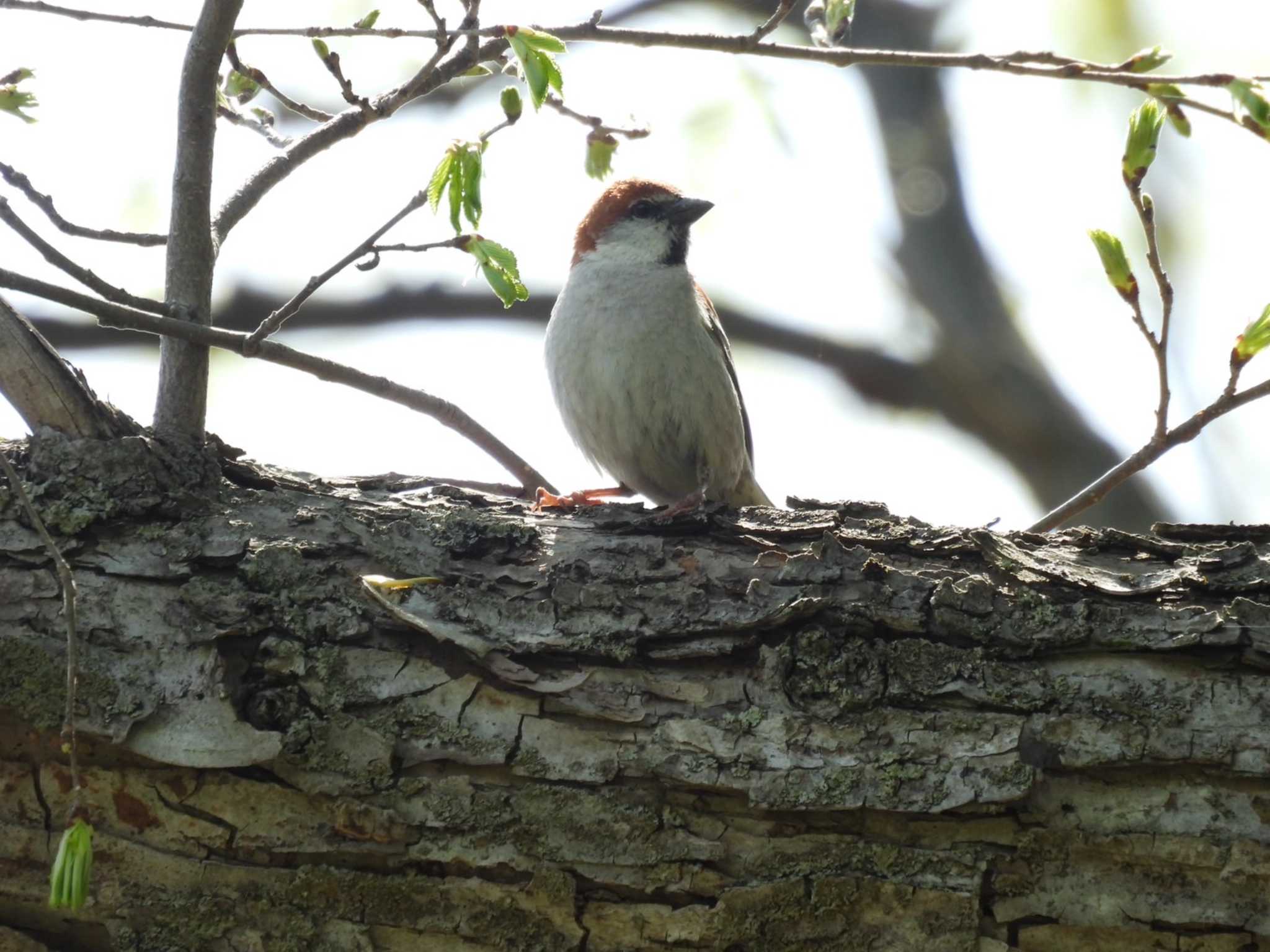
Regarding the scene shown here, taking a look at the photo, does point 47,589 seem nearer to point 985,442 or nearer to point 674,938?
point 674,938

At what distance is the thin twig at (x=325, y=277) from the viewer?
2.47 metres

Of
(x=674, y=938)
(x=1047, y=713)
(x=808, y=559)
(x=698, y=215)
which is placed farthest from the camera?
(x=698, y=215)

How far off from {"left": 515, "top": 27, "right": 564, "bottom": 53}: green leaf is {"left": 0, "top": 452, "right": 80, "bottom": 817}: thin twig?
1238mm

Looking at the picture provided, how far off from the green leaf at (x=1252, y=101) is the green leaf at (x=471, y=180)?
4.64 feet

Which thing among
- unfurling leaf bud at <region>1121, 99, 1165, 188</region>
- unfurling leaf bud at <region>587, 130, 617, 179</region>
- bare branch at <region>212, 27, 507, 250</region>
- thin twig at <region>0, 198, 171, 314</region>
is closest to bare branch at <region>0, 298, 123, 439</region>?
thin twig at <region>0, 198, 171, 314</region>

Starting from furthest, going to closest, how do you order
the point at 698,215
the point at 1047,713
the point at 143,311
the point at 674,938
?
the point at 698,215 → the point at 143,311 → the point at 1047,713 → the point at 674,938

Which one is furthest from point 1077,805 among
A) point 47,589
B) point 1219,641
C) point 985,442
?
point 985,442

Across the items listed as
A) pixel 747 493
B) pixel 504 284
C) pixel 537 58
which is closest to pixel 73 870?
pixel 504 284

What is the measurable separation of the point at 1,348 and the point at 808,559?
1832 mm

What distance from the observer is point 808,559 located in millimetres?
2643

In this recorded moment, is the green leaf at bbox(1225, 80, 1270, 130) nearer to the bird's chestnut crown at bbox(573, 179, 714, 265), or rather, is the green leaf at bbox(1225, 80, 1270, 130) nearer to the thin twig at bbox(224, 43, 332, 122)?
the thin twig at bbox(224, 43, 332, 122)

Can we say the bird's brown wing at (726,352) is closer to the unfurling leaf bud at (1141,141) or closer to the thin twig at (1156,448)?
the thin twig at (1156,448)

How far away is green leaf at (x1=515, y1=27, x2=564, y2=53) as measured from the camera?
228 centimetres

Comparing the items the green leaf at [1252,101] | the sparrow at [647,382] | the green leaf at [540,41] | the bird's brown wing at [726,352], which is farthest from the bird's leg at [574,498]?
the green leaf at [1252,101]
